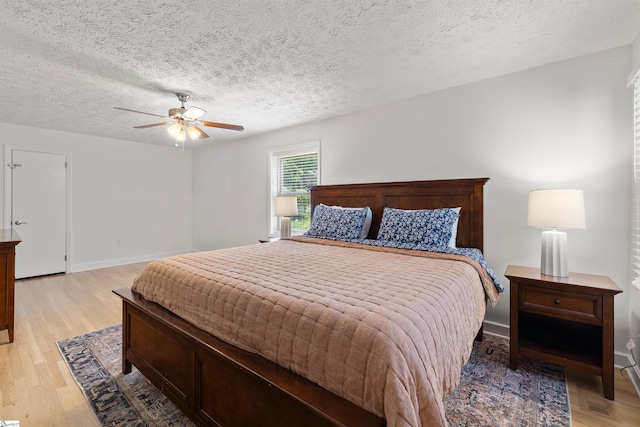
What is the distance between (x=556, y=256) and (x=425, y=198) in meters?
1.22

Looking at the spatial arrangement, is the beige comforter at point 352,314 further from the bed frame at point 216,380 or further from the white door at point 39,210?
the white door at point 39,210

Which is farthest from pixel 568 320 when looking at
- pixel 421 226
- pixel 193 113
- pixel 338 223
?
pixel 193 113

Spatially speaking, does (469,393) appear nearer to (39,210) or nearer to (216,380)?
(216,380)

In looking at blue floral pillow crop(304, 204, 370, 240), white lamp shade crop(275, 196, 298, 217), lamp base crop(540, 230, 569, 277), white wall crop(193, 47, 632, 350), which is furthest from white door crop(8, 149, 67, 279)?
lamp base crop(540, 230, 569, 277)

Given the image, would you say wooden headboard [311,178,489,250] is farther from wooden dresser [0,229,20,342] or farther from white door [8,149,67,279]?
white door [8,149,67,279]

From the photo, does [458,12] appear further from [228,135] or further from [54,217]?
[54,217]

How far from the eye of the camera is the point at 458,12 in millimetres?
1826

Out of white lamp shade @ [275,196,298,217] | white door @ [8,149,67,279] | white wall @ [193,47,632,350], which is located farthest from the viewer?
white door @ [8,149,67,279]

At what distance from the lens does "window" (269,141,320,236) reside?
14.3ft

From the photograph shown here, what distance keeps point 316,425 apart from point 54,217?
5730 mm

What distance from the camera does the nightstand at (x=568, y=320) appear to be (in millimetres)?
1873

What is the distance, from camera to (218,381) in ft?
4.61

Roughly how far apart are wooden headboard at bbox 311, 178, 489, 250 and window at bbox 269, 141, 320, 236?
679 millimetres

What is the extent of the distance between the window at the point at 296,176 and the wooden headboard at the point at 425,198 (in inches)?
26.7
